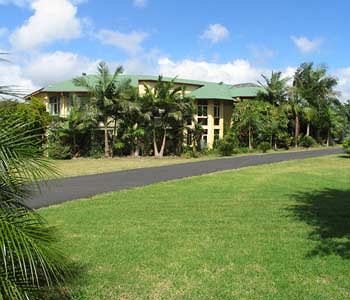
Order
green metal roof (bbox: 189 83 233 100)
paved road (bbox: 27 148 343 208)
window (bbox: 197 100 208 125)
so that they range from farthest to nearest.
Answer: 1. window (bbox: 197 100 208 125)
2. green metal roof (bbox: 189 83 233 100)
3. paved road (bbox: 27 148 343 208)

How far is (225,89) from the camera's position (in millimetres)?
48719

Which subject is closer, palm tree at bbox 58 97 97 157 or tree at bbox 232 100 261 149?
palm tree at bbox 58 97 97 157

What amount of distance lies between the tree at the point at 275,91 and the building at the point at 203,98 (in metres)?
1.95

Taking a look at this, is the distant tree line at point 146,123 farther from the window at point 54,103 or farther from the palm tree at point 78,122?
the window at point 54,103

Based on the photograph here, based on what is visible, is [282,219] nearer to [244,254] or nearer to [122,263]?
[244,254]

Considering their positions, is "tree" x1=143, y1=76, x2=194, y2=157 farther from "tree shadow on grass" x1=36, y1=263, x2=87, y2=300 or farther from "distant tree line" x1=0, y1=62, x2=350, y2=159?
"tree shadow on grass" x1=36, y1=263, x2=87, y2=300

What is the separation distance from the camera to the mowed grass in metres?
5.95

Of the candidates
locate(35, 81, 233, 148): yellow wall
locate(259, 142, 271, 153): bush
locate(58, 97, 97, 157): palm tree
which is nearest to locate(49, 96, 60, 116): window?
locate(35, 81, 233, 148): yellow wall

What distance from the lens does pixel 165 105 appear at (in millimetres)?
34469

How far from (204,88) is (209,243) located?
3920 centimetres

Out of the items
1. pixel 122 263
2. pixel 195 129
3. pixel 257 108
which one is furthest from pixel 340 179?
pixel 257 108

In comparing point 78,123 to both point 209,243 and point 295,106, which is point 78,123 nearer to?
point 295,106

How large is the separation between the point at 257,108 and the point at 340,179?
2498 centimetres

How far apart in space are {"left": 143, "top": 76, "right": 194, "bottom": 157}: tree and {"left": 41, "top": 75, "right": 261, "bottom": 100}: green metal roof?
18.3 ft
